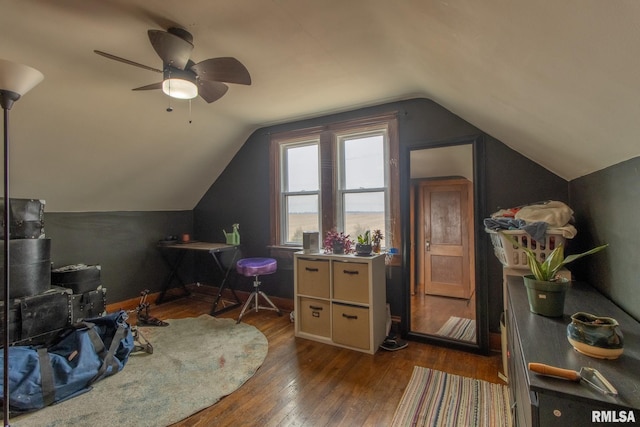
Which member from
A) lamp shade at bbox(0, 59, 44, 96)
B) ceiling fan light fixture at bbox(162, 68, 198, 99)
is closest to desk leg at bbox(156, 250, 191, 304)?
ceiling fan light fixture at bbox(162, 68, 198, 99)

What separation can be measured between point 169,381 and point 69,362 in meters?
0.76

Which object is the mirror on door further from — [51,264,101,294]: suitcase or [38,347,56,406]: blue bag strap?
[51,264,101,294]: suitcase

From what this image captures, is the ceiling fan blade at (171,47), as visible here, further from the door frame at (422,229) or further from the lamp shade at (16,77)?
the door frame at (422,229)

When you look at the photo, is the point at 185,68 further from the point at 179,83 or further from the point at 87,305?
the point at 87,305

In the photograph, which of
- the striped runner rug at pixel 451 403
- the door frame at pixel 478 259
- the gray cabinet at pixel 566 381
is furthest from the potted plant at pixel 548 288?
the door frame at pixel 478 259

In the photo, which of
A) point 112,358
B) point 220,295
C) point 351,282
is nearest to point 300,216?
point 351,282

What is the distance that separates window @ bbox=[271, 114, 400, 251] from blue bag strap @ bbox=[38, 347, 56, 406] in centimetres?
239

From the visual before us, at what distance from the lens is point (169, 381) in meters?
2.29

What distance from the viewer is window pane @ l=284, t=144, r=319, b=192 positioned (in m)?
3.84

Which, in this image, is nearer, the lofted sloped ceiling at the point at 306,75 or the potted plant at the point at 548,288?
the lofted sloped ceiling at the point at 306,75

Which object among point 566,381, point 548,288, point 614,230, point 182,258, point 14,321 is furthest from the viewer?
point 182,258

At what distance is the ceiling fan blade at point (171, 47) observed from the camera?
5.73ft

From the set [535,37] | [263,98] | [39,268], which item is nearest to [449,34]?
[535,37]

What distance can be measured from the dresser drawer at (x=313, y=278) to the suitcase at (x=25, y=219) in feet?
8.49
